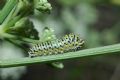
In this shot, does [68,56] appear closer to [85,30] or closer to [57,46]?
[57,46]

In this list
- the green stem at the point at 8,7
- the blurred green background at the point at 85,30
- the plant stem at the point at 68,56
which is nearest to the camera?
the plant stem at the point at 68,56

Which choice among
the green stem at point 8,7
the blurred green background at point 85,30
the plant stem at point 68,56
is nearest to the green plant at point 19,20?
the green stem at point 8,7

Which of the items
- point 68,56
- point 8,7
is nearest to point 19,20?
point 8,7

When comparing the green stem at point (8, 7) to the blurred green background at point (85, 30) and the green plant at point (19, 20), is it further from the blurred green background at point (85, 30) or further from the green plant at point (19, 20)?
the blurred green background at point (85, 30)

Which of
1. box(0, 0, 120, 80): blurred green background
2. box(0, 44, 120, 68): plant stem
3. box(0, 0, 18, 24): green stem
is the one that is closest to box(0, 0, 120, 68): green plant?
box(0, 0, 18, 24): green stem

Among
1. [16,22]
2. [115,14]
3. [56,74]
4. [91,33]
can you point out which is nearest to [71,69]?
[56,74]

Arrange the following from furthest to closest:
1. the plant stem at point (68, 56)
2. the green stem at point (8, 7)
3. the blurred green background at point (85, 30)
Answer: the blurred green background at point (85, 30) < the green stem at point (8, 7) < the plant stem at point (68, 56)
